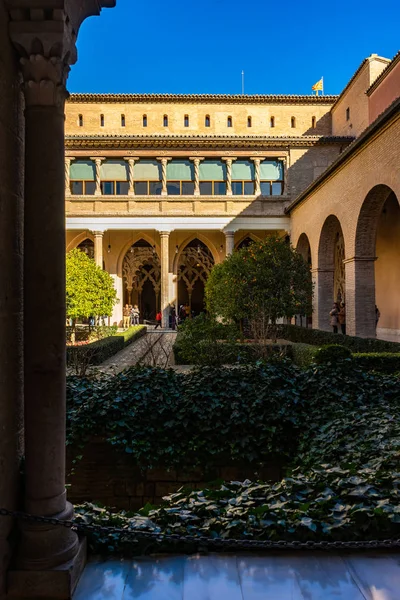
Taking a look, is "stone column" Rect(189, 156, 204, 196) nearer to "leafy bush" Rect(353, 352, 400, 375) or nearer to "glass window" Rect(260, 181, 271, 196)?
"glass window" Rect(260, 181, 271, 196)

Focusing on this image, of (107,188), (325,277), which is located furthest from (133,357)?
(107,188)

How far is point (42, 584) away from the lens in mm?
2115

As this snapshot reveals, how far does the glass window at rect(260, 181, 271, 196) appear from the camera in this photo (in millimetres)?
24328

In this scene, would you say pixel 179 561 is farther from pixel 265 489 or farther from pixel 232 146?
pixel 232 146

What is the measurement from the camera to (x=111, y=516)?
A: 2.74 metres

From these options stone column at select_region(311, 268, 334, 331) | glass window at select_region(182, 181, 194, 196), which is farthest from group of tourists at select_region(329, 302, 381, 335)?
glass window at select_region(182, 181, 194, 196)

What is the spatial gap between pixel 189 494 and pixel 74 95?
90.5 ft

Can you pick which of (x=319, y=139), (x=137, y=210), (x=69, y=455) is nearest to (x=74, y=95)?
(x=137, y=210)

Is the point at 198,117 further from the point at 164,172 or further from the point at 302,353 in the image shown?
the point at 302,353

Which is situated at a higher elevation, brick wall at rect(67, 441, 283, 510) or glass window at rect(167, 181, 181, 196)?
glass window at rect(167, 181, 181, 196)

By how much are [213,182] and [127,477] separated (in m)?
21.7

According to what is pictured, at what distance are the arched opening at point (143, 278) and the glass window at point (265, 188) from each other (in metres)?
7.41

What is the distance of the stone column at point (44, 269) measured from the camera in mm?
2238

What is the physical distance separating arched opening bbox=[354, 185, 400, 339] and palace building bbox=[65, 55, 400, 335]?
8 centimetres
